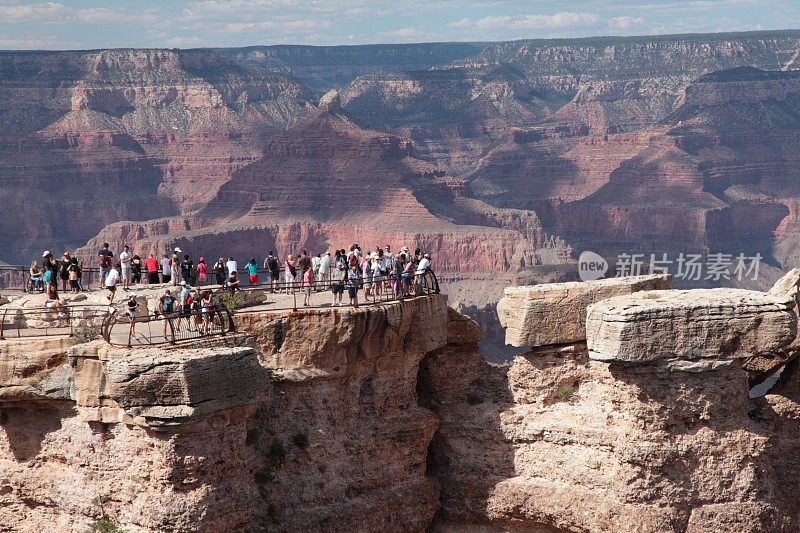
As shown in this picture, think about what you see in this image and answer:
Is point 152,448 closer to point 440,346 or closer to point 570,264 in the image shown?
point 440,346

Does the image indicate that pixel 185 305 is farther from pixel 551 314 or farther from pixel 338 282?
pixel 551 314

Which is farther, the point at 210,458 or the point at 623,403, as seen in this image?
the point at 623,403

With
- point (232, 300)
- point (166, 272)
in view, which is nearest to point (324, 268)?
point (232, 300)

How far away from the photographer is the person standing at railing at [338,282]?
132 feet

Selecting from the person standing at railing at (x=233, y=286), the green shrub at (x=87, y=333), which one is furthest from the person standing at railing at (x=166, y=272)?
the green shrub at (x=87, y=333)

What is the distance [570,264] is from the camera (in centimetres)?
15300

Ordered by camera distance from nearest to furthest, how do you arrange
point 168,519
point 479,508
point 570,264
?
point 168,519 < point 479,508 < point 570,264

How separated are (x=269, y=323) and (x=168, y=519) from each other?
17.1 feet

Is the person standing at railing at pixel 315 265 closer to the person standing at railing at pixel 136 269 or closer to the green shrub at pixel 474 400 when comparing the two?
the person standing at railing at pixel 136 269

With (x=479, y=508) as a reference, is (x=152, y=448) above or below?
above

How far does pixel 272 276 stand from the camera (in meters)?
43.6

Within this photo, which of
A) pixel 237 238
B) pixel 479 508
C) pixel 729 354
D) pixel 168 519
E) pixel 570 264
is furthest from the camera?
pixel 237 238

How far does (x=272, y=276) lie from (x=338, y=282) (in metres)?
3.81

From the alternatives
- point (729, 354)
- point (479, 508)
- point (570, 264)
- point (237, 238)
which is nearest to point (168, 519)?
point (479, 508)
